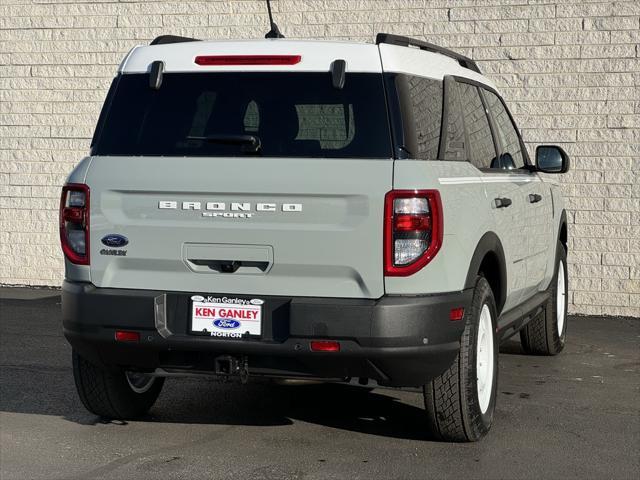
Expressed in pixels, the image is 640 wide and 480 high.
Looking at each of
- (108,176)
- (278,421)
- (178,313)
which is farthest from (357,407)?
(108,176)

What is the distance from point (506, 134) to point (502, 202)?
3.95 feet

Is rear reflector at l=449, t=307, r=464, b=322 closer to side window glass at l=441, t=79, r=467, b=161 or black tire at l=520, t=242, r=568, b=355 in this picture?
side window glass at l=441, t=79, r=467, b=161

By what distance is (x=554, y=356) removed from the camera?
9094 millimetres

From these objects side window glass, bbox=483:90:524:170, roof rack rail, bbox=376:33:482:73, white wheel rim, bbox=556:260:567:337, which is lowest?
white wheel rim, bbox=556:260:567:337

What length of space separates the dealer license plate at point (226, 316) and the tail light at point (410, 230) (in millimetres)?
658

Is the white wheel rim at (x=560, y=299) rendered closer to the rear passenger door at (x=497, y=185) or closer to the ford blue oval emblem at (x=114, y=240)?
the rear passenger door at (x=497, y=185)

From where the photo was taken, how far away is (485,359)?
6.30 m

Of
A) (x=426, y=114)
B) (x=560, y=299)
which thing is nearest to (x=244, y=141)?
(x=426, y=114)

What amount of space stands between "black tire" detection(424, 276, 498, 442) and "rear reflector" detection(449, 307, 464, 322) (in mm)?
62

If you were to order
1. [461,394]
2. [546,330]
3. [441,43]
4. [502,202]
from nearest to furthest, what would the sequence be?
[461,394], [502,202], [546,330], [441,43]

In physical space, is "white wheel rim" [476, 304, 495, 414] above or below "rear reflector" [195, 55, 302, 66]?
below

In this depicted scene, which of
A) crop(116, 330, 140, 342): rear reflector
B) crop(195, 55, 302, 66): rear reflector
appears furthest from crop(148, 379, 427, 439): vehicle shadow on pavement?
crop(195, 55, 302, 66): rear reflector

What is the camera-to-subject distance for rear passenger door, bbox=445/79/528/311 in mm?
6441

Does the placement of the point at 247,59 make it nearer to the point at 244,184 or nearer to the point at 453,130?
the point at 244,184
